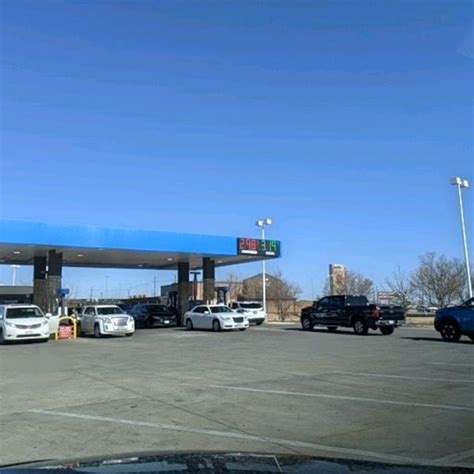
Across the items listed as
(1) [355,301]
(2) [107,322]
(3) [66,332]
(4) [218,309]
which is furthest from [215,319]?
(3) [66,332]

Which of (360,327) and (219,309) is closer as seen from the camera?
(360,327)

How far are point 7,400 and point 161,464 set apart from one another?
29.0 feet

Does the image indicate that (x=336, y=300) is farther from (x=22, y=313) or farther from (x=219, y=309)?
(x=22, y=313)

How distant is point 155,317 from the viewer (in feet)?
132

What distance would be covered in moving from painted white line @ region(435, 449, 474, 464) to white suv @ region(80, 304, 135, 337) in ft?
83.4

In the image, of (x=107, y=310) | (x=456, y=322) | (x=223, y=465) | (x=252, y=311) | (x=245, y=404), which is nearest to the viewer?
(x=223, y=465)

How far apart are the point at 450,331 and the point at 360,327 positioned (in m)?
6.21

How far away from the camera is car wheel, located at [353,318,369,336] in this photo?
1166 inches

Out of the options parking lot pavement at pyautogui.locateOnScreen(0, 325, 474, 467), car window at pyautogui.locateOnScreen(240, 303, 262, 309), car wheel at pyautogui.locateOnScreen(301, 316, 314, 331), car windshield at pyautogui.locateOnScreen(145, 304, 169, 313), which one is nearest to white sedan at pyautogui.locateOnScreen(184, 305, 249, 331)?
car wheel at pyautogui.locateOnScreen(301, 316, 314, 331)

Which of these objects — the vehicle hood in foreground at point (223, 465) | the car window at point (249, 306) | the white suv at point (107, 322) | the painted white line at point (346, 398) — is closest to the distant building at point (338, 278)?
the car window at point (249, 306)

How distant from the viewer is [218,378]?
13656 mm

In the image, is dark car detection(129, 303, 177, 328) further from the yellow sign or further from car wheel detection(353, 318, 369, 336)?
car wheel detection(353, 318, 369, 336)

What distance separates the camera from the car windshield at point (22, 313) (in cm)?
2733

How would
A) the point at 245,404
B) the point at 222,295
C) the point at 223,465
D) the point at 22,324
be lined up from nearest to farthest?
the point at 223,465 → the point at 245,404 → the point at 22,324 → the point at 222,295
